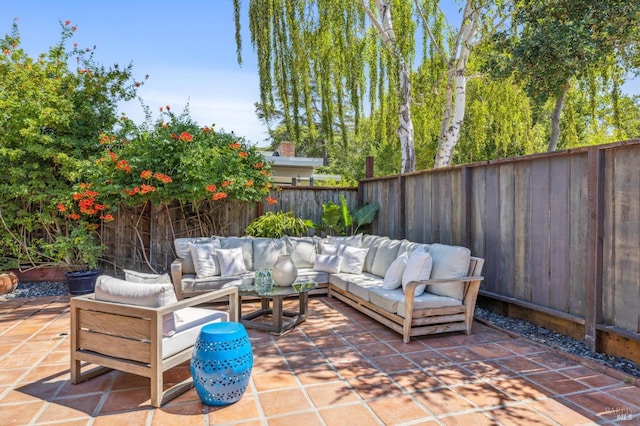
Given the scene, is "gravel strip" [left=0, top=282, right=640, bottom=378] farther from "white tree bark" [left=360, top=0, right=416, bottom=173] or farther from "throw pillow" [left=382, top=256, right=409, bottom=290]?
"white tree bark" [left=360, top=0, right=416, bottom=173]

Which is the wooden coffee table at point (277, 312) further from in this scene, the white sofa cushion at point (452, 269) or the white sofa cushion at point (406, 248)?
the white sofa cushion at point (452, 269)

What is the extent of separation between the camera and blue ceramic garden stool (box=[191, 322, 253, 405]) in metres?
2.61

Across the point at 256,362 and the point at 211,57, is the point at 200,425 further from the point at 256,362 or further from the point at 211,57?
the point at 211,57

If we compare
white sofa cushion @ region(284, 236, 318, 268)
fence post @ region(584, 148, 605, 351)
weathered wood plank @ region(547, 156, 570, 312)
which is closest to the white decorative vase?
white sofa cushion @ region(284, 236, 318, 268)

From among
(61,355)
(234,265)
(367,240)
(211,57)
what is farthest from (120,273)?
(211,57)

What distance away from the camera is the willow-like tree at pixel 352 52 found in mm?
7551

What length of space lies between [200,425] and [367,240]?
4178mm

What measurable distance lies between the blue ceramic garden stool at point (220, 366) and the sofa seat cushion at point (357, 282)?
2295 mm

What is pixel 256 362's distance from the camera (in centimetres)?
345

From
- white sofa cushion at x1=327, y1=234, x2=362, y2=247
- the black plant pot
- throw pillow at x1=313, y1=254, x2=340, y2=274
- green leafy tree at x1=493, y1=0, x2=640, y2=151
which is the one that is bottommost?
the black plant pot

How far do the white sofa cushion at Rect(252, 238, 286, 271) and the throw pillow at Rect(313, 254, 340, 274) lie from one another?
63 cm

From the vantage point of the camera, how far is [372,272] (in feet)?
18.6

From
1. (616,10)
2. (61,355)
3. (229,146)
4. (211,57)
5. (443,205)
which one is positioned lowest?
(61,355)

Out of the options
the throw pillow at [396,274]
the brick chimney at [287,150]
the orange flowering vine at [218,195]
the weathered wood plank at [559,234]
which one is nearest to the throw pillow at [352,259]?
the throw pillow at [396,274]
